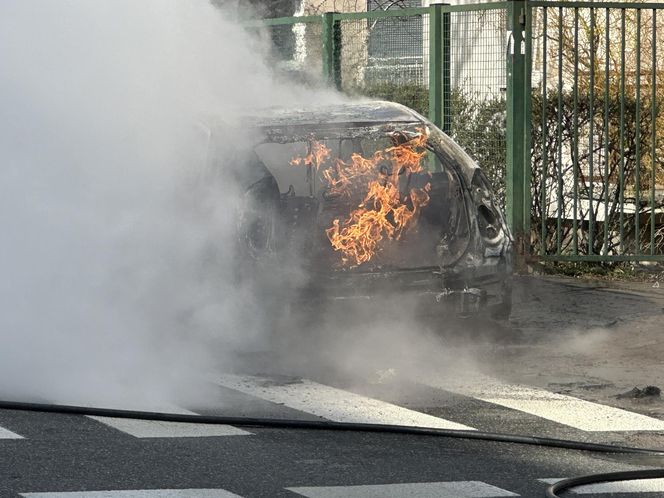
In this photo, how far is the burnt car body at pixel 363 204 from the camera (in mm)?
8820

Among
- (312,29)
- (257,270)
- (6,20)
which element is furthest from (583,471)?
(312,29)

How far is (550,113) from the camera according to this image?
13703 millimetres

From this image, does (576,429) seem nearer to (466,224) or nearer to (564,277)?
(466,224)

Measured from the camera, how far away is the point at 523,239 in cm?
1345

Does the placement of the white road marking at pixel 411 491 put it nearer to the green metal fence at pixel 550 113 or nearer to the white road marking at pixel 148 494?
the white road marking at pixel 148 494

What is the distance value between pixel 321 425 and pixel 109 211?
79.6 inches

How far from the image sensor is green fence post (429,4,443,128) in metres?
14.0

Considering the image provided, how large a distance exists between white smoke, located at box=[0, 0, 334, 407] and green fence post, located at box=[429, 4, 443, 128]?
502cm

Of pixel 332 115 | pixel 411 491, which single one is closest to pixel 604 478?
pixel 411 491

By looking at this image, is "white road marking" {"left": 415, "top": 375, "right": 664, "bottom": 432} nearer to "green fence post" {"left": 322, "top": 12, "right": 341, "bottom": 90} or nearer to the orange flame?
the orange flame

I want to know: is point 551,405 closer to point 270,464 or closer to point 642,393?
point 642,393

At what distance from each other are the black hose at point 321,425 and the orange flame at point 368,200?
5.77ft

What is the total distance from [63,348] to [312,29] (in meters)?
7.65

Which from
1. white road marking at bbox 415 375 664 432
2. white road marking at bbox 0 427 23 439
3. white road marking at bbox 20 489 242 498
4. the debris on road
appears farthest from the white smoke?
the debris on road
